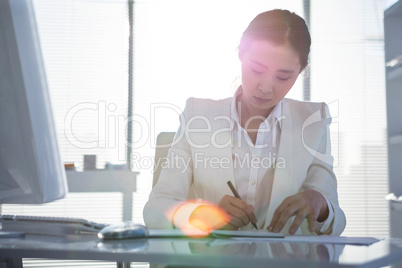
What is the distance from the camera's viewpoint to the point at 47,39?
355 centimetres

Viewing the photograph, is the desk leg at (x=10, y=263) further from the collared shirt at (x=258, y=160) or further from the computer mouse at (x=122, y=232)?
the collared shirt at (x=258, y=160)

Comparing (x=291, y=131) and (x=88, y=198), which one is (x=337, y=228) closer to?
(x=291, y=131)

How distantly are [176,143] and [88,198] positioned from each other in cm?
229

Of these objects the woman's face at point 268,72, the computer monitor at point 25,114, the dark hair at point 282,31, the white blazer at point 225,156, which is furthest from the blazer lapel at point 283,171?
the computer monitor at point 25,114

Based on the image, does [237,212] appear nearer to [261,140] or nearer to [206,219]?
[206,219]

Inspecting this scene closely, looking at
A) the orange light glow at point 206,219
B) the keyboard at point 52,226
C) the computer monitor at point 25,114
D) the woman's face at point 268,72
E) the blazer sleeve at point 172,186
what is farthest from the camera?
the woman's face at point 268,72

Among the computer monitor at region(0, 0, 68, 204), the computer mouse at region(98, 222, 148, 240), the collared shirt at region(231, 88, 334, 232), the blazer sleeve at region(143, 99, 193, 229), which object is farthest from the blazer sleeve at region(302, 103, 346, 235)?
the computer monitor at region(0, 0, 68, 204)

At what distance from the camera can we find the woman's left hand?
94 centimetres

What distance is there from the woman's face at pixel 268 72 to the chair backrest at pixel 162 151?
1.06 ft

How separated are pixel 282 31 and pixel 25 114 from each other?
3.38ft

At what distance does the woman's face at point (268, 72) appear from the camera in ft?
4.70

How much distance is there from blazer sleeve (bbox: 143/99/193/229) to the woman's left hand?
25cm

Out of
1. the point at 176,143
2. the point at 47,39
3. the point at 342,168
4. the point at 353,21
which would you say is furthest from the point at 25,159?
the point at 353,21

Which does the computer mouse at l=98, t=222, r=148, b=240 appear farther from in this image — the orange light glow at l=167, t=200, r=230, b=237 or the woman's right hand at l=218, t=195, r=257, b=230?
the woman's right hand at l=218, t=195, r=257, b=230
